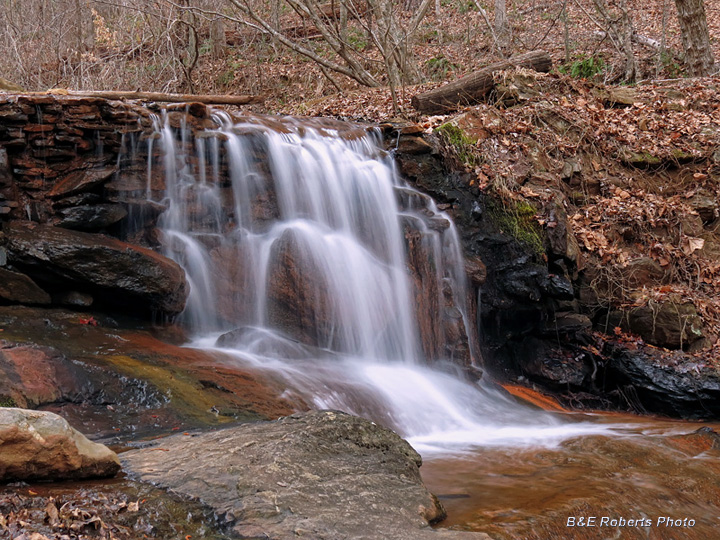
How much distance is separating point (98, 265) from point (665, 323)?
709 cm

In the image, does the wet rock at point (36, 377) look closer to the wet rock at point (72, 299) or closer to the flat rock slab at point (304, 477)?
the flat rock slab at point (304, 477)

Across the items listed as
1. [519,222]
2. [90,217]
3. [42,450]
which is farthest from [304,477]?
[519,222]

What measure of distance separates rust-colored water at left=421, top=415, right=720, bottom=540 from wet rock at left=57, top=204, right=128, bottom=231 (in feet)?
15.3

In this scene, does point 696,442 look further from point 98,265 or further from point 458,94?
point 458,94

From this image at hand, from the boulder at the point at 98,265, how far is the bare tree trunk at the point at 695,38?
Result: 38.2 feet

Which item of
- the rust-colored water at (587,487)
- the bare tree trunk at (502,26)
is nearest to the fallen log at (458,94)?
the bare tree trunk at (502,26)

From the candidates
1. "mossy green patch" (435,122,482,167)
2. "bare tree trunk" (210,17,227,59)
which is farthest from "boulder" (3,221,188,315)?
"bare tree trunk" (210,17,227,59)

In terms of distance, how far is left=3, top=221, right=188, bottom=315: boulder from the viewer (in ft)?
20.9

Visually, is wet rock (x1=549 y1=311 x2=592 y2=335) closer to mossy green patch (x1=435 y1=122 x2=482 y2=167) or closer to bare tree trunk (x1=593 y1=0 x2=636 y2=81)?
mossy green patch (x1=435 y1=122 x2=482 y2=167)

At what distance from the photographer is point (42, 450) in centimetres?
294

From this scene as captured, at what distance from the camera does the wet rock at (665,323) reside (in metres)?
8.16

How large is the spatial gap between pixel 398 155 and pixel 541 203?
2.31 meters

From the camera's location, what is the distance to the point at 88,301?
6.64m

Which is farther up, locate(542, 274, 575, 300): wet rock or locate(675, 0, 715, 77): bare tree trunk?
locate(675, 0, 715, 77): bare tree trunk
